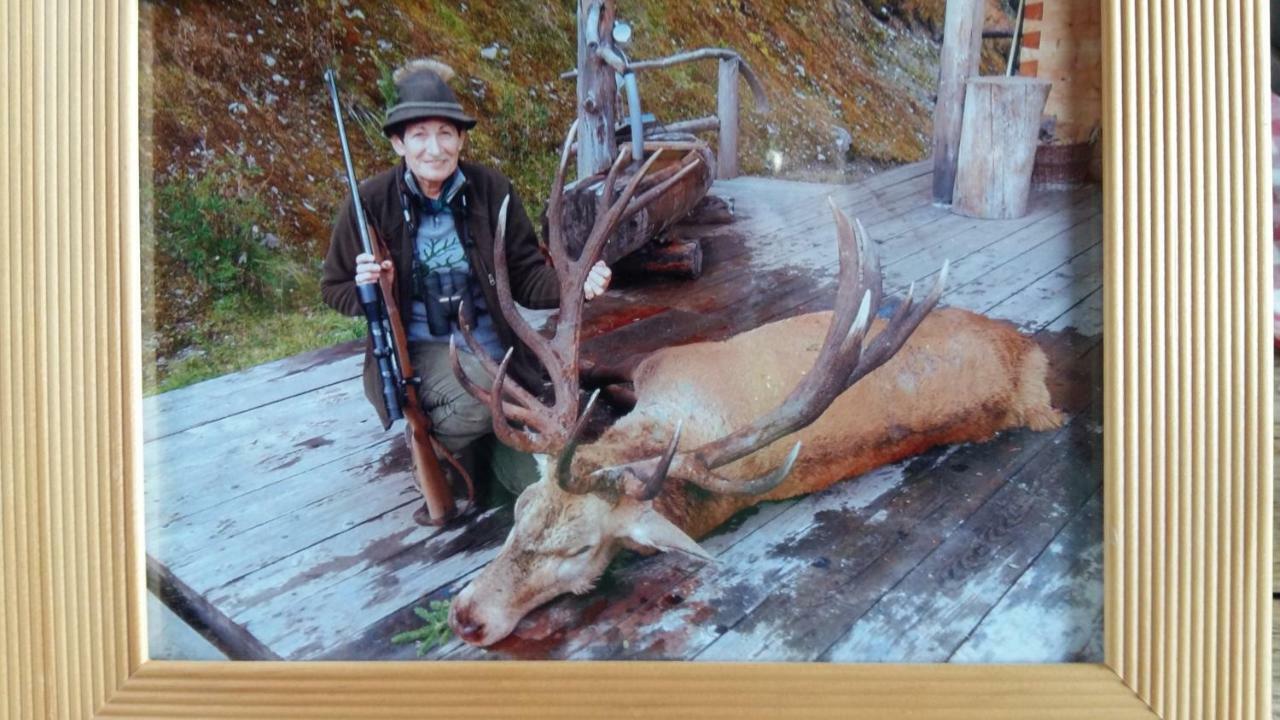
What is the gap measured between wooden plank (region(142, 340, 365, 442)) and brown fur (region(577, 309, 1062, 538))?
1.44 ft

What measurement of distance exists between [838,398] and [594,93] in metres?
0.53

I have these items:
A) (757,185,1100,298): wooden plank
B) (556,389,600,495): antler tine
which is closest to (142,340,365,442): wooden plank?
(556,389,600,495): antler tine

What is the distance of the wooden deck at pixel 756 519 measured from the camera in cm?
121

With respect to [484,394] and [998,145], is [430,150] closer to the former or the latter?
[484,394]

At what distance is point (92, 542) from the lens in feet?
4.01

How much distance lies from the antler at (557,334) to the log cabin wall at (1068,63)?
0.53 m

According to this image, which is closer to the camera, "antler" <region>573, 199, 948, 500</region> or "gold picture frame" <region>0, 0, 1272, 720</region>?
"gold picture frame" <region>0, 0, 1272, 720</region>

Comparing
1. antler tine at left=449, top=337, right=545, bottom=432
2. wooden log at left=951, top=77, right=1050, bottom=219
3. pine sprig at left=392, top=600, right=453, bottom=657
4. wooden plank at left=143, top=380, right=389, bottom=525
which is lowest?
pine sprig at left=392, top=600, right=453, bottom=657

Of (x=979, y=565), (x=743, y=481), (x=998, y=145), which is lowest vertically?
(x=979, y=565)

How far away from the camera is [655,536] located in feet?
4.11

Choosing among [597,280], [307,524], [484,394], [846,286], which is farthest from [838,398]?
[307,524]

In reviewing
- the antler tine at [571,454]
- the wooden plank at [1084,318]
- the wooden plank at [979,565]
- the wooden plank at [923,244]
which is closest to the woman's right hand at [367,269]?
the antler tine at [571,454]

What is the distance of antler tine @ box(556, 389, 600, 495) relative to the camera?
1.28m

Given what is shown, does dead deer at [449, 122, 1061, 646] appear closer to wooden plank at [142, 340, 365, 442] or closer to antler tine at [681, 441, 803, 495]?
antler tine at [681, 441, 803, 495]
